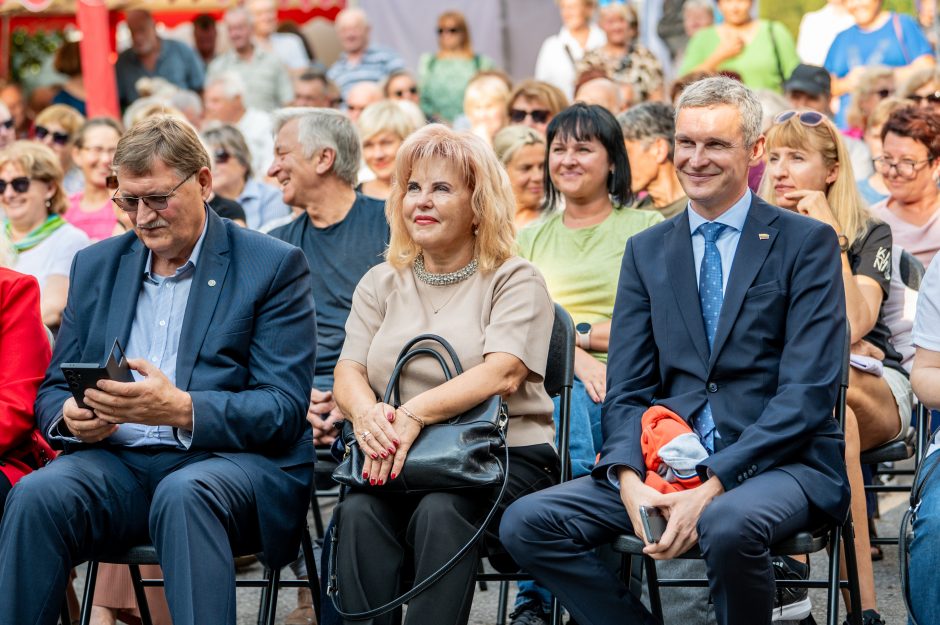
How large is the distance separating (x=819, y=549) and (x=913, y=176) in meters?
2.69

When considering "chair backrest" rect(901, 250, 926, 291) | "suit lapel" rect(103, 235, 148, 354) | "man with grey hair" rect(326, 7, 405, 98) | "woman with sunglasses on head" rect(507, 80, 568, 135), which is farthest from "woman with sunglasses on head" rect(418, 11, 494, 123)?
"suit lapel" rect(103, 235, 148, 354)

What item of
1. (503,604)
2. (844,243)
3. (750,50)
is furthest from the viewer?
(750,50)

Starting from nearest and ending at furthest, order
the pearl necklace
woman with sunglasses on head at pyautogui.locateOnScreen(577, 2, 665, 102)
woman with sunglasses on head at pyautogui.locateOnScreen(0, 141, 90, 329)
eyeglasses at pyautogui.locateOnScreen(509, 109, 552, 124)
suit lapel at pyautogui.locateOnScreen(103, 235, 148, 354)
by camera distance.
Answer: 1. suit lapel at pyautogui.locateOnScreen(103, 235, 148, 354)
2. the pearl necklace
3. woman with sunglasses on head at pyautogui.locateOnScreen(0, 141, 90, 329)
4. eyeglasses at pyautogui.locateOnScreen(509, 109, 552, 124)
5. woman with sunglasses on head at pyautogui.locateOnScreen(577, 2, 665, 102)

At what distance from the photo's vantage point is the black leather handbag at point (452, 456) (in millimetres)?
4051

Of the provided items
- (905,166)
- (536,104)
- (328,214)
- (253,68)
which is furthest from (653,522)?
(253,68)

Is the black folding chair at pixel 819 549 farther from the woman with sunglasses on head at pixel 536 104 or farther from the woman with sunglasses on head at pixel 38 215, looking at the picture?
the woman with sunglasses on head at pixel 536 104

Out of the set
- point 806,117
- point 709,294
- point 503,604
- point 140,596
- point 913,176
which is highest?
point 806,117

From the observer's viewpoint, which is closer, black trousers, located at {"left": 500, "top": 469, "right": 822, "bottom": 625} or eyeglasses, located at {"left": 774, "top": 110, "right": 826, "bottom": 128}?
black trousers, located at {"left": 500, "top": 469, "right": 822, "bottom": 625}

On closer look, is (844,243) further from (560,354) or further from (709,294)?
(560,354)

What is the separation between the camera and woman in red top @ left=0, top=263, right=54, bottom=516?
4.45 meters

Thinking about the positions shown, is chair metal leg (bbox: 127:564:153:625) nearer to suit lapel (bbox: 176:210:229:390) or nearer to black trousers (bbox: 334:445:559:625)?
suit lapel (bbox: 176:210:229:390)

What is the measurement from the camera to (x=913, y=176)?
6004 millimetres

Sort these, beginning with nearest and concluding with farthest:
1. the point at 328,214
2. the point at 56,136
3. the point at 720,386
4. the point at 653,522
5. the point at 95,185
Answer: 1. the point at 653,522
2. the point at 720,386
3. the point at 328,214
4. the point at 95,185
5. the point at 56,136

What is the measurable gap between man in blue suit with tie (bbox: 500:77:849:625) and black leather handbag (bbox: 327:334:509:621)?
0.15 metres
